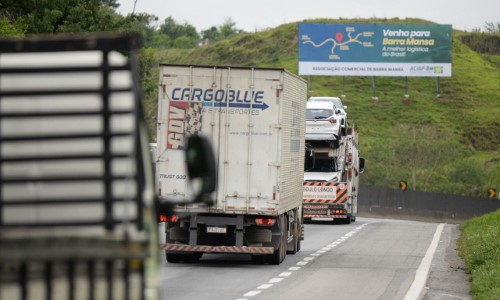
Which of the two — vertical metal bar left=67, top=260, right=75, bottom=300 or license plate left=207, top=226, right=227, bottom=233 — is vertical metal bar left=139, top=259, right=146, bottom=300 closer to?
vertical metal bar left=67, top=260, right=75, bottom=300

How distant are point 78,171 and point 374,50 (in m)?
90.7

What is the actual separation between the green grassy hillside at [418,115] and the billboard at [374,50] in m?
5.56

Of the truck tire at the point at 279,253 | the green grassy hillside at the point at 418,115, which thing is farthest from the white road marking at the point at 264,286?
the green grassy hillside at the point at 418,115

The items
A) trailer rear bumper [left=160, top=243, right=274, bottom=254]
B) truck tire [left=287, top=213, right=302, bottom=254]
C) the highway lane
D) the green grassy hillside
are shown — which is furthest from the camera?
the green grassy hillside

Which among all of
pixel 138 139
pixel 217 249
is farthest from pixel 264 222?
pixel 138 139

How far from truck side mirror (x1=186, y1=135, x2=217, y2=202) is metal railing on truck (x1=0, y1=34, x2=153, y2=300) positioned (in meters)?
0.31

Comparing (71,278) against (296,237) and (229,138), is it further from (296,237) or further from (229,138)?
(296,237)

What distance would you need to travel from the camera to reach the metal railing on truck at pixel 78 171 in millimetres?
5973

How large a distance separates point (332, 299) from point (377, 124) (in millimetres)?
91689

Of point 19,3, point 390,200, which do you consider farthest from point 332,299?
point 390,200


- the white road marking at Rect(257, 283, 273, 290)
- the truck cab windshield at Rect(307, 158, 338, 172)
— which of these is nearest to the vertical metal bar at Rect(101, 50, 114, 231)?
the white road marking at Rect(257, 283, 273, 290)

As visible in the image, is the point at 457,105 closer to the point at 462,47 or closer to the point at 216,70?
the point at 462,47

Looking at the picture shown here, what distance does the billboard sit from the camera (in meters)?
94.9

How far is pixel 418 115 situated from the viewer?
11250 cm
